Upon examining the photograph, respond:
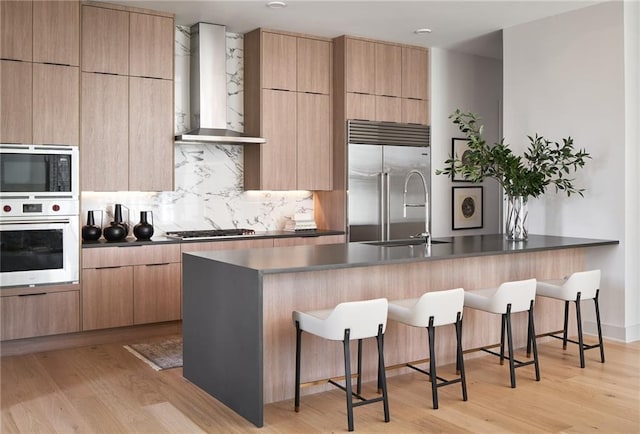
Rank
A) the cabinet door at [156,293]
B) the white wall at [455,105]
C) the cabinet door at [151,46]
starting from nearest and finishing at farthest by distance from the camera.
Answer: the cabinet door at [156,293], the cabinet door at [151,46], the white wall at [455,105]

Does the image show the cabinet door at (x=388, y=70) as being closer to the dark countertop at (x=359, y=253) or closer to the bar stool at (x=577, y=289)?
the dark countertop at (x=359, y=253)

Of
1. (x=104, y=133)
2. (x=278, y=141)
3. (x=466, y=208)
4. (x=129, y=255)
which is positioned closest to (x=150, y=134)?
(x=104, y=133)

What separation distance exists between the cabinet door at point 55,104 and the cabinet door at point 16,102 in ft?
0.14

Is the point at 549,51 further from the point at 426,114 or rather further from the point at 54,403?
the point at 54,403

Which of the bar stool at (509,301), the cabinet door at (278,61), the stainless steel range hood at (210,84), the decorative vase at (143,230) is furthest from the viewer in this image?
the cabinet door at (278,61)

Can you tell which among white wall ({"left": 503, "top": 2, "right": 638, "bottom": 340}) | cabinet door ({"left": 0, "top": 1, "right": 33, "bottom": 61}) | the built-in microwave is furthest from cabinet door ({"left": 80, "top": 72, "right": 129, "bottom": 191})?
white wall ({"left": 503, "top": 2, "right": 638, "bottom": 340})

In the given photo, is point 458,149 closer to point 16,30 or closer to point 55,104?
point 55,104

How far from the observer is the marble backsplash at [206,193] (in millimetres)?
6266

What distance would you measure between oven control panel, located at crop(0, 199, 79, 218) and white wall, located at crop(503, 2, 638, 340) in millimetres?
4060

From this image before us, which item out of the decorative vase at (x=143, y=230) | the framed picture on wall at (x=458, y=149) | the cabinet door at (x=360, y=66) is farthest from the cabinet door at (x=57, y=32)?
the framed picture on wall at (x=458, y=149)

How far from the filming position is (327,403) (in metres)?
4.02

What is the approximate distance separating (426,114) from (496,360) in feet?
10.8

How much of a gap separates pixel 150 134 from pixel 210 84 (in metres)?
0.80

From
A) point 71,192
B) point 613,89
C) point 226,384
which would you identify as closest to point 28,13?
point 71,192
